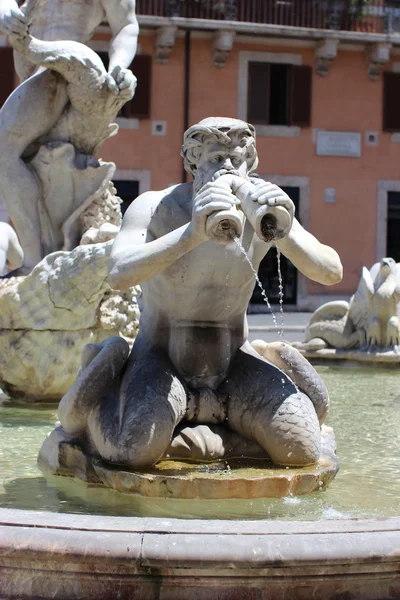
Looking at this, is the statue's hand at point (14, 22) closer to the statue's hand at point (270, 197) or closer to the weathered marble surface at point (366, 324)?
the statue's hand at point (270, 197)

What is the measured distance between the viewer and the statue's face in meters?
3.39

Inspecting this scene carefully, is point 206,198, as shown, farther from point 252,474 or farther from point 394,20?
point 394,20

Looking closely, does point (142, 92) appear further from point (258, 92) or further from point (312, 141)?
point (312, 141)

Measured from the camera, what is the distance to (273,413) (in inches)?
137

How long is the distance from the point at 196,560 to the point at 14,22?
13.1ft

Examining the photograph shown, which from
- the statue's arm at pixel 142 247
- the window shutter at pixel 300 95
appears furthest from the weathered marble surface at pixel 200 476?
the window shutter at pixel 300 95

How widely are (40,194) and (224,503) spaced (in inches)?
129

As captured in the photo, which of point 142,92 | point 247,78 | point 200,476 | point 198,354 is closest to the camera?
point 200,476

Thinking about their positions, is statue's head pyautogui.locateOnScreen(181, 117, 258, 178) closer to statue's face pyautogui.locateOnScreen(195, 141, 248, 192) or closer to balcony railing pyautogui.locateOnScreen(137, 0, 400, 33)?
statue's face pyautogui.locateOnScreen(195, 141, 248, 192)

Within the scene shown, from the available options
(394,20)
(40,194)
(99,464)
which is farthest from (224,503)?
(394,20)

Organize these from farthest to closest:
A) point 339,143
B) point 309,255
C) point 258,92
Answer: point 339,143 → point 258,92 → point 309,255

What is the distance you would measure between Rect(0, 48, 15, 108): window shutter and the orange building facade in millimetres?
2522

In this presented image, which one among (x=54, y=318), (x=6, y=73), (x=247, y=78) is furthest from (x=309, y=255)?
(x=247, y=78)

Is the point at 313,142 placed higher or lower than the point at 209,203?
higher
